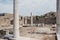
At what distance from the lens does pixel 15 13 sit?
27.5ft

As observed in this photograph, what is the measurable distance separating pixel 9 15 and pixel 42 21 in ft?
23.4

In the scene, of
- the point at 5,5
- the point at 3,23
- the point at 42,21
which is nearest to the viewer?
the point at 3,23

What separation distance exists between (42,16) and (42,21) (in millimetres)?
1592

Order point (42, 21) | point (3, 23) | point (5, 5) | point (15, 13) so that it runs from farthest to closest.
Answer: point (42, 21), point (5, 5), point (3, 23), point (15, 13)

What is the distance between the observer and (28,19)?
27.6 m

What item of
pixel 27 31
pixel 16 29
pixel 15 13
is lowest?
pixel 27 31

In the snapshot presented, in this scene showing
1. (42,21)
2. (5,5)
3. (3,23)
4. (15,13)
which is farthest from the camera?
(42,21)

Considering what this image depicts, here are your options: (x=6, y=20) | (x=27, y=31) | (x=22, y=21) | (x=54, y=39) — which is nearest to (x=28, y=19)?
(x=22, y=21)

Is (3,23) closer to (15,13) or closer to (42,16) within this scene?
(42,16)

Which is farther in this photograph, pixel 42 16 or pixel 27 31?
pixel 42 16

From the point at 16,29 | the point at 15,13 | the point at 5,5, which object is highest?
the point at 5,5

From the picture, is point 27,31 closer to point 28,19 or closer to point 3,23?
point 3,23

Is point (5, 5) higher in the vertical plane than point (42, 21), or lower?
higher

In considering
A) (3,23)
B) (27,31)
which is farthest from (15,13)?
(3,23)
